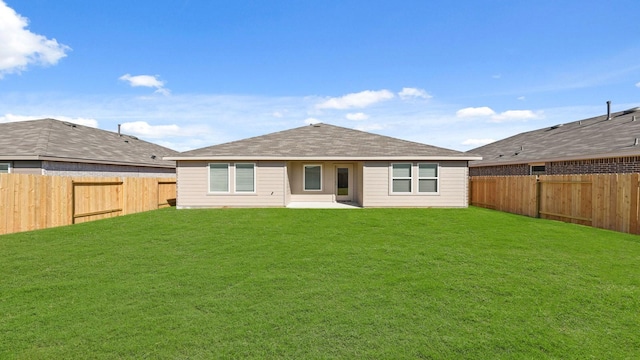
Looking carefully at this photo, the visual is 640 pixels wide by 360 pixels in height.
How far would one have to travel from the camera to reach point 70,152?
16.7 meters

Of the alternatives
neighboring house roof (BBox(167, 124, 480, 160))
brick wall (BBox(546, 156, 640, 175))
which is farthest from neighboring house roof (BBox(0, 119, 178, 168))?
brick wall (BBox(546, 156, 640, 175))

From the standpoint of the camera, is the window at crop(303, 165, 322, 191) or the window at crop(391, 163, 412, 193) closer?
the window at crop(391, 163, 412, 193)

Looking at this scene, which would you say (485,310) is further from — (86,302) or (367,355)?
(86,302)

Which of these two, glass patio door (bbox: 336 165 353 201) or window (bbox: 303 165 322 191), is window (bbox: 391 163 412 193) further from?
window (bbox: 303 165 322 191)

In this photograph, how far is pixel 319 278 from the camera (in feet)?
18.8

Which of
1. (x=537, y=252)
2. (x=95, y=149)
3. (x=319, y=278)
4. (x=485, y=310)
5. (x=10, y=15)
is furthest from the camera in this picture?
(x=95, y=149)

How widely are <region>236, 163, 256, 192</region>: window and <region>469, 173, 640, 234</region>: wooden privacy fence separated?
13.0m

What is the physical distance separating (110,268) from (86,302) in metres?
1.83

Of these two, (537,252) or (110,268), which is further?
(537,252)

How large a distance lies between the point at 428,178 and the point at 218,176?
11.1m

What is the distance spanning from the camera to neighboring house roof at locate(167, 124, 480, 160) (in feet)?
53.5

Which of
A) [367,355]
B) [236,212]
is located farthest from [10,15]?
[367,355]

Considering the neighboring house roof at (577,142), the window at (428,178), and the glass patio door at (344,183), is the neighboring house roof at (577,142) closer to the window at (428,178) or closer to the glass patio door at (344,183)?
the window at (428,178)

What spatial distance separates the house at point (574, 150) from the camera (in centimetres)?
1385
